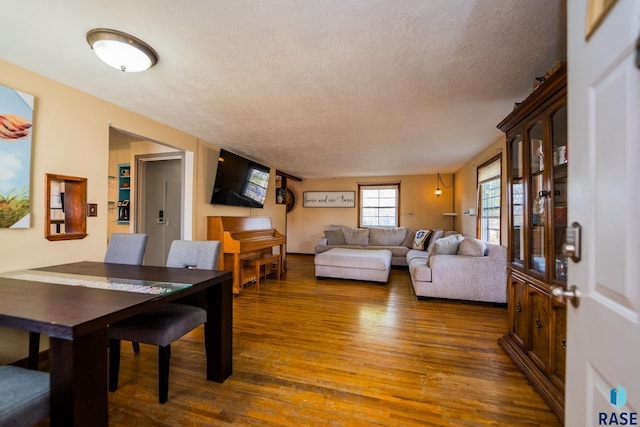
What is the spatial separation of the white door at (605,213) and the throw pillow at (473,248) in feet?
10.0

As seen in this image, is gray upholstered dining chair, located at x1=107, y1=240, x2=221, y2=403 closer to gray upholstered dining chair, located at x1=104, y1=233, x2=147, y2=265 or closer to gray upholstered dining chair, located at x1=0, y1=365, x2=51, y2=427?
gray upholstered dining chair, located at x1=0, y1=365, x2=51, y2=427

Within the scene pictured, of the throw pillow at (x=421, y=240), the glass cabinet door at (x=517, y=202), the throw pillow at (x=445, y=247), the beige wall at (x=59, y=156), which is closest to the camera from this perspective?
the beige wall at (x=59, y=156)

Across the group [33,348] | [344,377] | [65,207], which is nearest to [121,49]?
[65,207]

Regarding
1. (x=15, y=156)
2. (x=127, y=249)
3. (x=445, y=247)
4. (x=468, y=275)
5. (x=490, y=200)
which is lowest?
(x=468, y=275)

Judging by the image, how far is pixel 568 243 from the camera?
2.34 feet

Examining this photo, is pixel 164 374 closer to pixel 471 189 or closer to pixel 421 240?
pixel 471 189

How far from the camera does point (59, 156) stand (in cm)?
220

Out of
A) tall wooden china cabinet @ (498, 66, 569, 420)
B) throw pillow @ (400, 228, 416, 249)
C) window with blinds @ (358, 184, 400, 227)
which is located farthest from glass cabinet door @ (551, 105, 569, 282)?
window with blinds @ (358, 184, 400, 227)

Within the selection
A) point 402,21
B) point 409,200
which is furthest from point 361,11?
point 409,200

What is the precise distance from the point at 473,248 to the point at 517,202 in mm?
1545

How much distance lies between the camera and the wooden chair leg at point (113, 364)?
67.0 inches

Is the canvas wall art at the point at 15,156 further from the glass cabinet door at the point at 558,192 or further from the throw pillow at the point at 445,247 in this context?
the throw pillow at the point at 445,247

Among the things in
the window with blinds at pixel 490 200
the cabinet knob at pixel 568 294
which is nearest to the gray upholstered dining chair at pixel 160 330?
the cabinet knob at pixel 568 294

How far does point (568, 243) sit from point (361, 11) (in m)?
1.42
